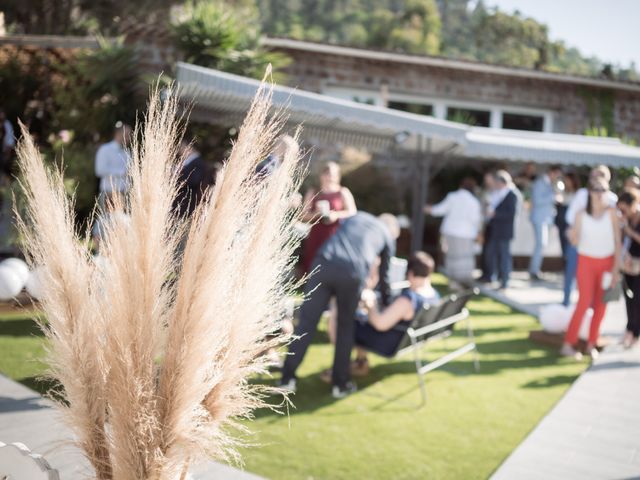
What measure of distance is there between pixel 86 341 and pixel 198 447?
1.07 ft

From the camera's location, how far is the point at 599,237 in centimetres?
691

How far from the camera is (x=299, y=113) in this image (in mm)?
9945

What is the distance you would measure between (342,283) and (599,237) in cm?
313

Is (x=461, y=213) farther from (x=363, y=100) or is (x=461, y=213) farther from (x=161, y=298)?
(x=161, y=298)

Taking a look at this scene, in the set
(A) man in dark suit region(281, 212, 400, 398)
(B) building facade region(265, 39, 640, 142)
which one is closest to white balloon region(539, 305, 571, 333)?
(A) man in dark suit region(281, 212, 400, 398)

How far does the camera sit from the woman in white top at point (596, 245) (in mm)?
6875

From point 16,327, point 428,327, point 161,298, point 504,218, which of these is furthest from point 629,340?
point 161,298

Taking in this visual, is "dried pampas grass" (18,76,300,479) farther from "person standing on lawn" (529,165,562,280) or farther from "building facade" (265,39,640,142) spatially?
"building facade" (265,39,640,142)

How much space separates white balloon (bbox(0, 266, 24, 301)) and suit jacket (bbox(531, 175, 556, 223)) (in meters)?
8.79

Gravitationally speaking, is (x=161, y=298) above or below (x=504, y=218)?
above

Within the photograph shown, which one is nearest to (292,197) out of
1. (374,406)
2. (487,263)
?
(374,406)

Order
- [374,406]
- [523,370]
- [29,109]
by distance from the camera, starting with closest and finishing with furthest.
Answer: [374,406] → [523,370] → [29,109]

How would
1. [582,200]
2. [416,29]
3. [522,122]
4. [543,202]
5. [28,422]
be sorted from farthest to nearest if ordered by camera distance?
[416,29]
[522,122]
[543,202]
[582,200]
[28,422]

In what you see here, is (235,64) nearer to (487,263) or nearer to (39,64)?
(39,64)
